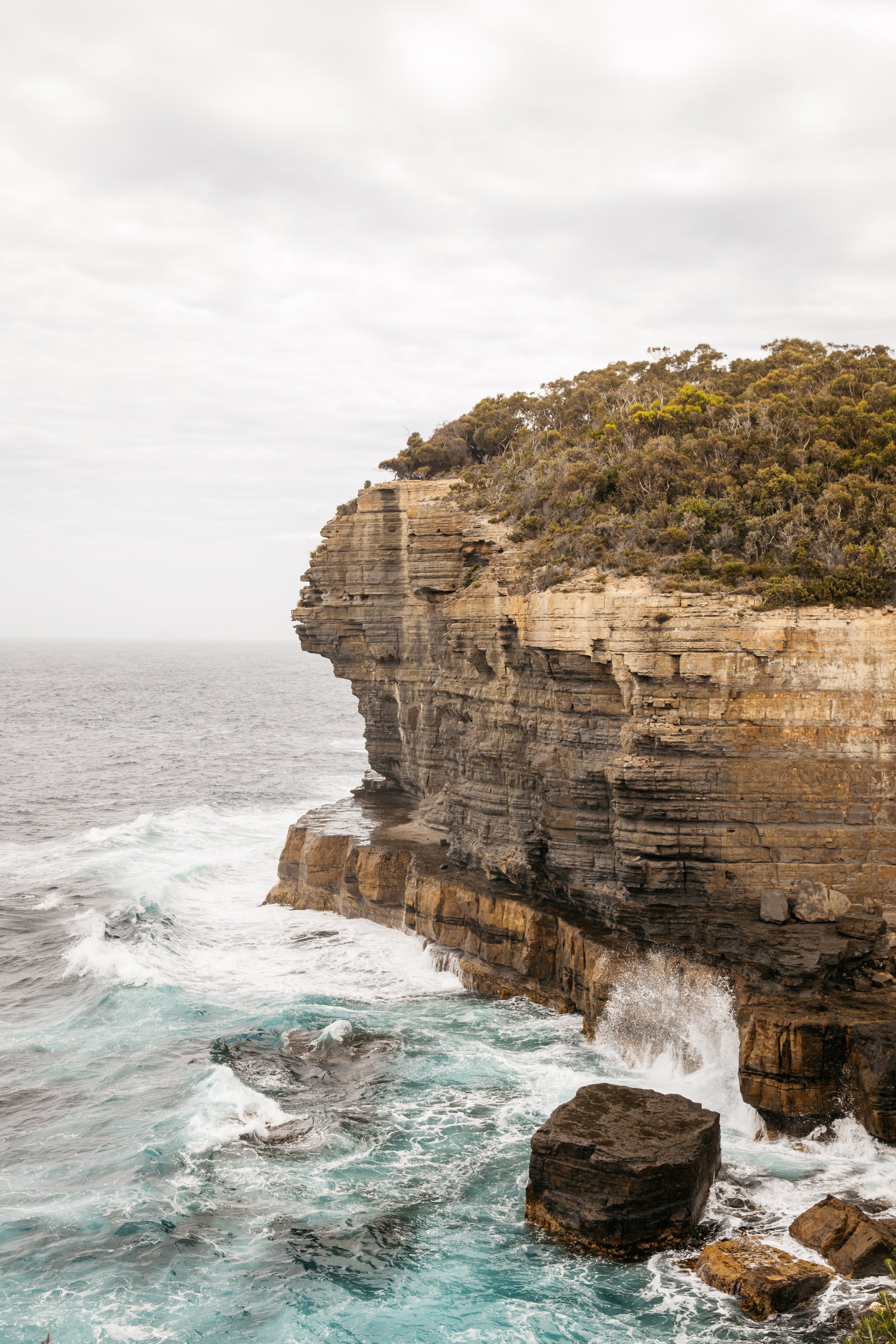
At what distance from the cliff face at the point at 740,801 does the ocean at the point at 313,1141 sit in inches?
64.2

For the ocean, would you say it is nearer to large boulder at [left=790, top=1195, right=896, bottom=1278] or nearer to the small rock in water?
the small rock in water

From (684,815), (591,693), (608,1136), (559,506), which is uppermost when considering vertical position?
(559,506)

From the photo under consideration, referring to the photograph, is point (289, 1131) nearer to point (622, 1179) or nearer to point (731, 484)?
point (622, 1179)

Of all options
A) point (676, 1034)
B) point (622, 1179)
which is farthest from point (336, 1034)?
point (622, 1179)

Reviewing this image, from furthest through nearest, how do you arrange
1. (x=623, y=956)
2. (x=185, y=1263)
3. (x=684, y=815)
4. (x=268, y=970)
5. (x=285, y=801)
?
(x=285, y=801), (x=268, y=970), (x=623, y=956), (x=684, y=815), (x=185, y=1263)

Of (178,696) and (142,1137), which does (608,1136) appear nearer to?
(142,1137)

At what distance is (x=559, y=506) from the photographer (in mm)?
35406

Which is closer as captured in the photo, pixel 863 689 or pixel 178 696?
pixel 863 689

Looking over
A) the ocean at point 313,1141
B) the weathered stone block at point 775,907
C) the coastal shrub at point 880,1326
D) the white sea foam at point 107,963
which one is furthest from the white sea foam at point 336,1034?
the coastal shrub at point 880,1326

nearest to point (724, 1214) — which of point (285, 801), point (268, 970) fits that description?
point (268, 970)

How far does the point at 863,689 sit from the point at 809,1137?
A: 10.5 m

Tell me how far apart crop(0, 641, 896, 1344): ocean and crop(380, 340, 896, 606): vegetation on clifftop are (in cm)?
1138

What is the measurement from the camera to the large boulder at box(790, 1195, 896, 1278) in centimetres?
1803

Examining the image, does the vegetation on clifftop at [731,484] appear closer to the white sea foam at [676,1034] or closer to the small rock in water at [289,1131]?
the white sea foam at [676,1034]
